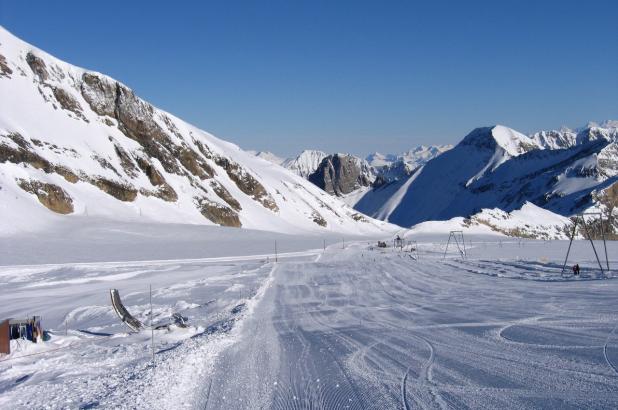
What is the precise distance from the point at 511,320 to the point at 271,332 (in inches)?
269

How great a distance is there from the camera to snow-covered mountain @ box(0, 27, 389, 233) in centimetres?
6197

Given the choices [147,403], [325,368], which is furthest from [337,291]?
[147,403]

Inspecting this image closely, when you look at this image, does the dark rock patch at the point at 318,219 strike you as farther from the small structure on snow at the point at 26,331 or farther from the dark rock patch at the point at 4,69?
the small structure on snow at the point at 26,331

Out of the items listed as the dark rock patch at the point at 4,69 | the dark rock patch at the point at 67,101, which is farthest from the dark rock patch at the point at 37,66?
the dark rock patch at the point at 4,69

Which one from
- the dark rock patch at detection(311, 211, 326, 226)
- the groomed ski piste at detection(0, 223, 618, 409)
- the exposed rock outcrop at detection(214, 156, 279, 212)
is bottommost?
the groomed ski piste at detection(0, 223, 618, 409)

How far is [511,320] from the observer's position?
15.2 m

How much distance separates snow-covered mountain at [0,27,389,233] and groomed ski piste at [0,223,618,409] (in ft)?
114

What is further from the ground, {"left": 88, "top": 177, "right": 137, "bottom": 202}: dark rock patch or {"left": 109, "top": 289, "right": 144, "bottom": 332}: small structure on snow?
{"left": 88, "top": 177, "right": 137, "bottom": 202}: dark rock patch

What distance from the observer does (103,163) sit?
76000 millimetres

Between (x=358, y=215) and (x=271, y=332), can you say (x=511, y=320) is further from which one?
(x=358, y=215)

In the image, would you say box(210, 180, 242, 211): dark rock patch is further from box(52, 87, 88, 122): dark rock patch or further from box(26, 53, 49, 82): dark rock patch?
box(26, 53, 49, 82): dark rock patch

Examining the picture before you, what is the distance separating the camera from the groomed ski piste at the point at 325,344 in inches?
345

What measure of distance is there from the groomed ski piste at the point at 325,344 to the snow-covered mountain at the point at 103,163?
3476 cm

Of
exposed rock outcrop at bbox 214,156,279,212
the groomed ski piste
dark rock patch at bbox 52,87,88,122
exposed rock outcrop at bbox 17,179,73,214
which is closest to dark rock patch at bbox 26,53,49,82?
dark rock patch at bbox 52,87,88,122
